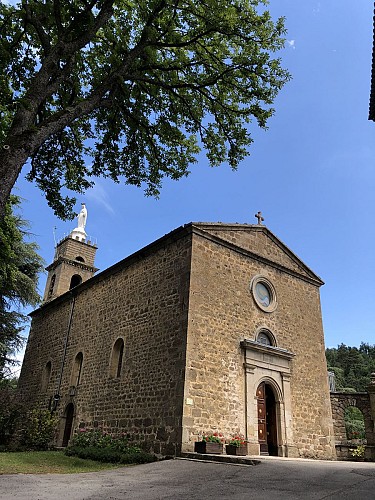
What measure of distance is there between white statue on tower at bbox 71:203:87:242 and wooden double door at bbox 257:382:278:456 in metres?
18.3

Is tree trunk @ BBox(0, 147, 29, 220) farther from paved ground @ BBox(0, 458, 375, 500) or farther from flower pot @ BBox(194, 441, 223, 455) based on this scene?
flower pot @ BBox(194, 441, 223, 455)

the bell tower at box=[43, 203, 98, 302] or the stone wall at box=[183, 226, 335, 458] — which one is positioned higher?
the bell tower at box=[43, 203, 98, 302]

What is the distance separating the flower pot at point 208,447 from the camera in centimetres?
1008

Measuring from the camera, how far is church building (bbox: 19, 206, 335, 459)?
38.2 feet

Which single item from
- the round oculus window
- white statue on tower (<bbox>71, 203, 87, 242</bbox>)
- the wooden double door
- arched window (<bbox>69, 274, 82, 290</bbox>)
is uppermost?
white statue on tower (<bbox>71, 203, 87, 242</bbox>)

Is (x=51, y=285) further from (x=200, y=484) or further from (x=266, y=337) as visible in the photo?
(x=200, y=484)

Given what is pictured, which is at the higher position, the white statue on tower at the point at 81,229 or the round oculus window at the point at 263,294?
the white statue on tower at the point at 81,229

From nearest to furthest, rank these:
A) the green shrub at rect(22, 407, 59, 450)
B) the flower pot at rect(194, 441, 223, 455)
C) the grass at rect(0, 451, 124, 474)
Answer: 1. the grass at rect(0, 451, 124, 474)
2. the flower pot at rect(194, 441, 223, 455)
3. the green shrub at rect(22, 407, 59, 450)

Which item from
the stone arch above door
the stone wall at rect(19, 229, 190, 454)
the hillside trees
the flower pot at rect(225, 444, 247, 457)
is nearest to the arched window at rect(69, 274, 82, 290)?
the stone wall at rect(19, 229, 190, 454)

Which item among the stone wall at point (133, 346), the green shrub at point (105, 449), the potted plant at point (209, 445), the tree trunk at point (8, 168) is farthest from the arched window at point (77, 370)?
the tree trunk at point (8, 168)

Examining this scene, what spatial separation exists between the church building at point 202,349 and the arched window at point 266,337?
2.3 inches

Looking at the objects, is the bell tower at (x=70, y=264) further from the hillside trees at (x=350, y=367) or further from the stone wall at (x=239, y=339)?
the hillside trees at (x=350, y=367)

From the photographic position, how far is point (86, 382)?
15641 millimetres

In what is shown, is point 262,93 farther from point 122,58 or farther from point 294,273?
point 294,273
